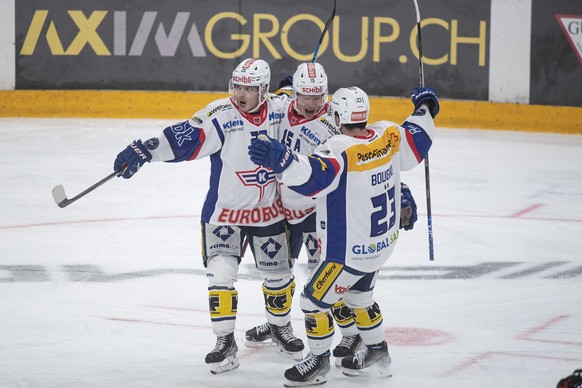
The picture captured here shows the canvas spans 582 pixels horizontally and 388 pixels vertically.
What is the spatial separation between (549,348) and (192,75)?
6595 mm

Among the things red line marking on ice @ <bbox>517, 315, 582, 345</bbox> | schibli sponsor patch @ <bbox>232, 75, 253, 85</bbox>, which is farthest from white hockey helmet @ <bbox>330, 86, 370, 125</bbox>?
red line marking on ice @ <bbox>517, 315, 582, 345</bbox>

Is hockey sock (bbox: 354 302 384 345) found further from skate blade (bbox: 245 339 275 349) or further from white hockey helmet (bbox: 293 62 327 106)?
white hockey helmet (bbox: 293 62 327 106)

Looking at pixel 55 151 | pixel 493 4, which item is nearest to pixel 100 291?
pixel 55 151

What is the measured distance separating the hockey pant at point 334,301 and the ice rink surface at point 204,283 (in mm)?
181

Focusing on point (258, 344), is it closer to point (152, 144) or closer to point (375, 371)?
point (375, 371)

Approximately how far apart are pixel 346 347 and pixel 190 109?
20.8ft

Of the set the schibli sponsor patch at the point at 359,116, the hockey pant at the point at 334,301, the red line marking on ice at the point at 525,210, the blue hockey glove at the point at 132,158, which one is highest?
the schibli sponsor patch at the point at 359,116

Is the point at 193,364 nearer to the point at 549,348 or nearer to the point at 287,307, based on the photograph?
the point at 287,307

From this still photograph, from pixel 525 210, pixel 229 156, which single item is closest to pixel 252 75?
pixel 229 156

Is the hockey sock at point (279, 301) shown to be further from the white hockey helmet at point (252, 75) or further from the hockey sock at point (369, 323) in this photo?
the white hockey helmet at point (252, 75)

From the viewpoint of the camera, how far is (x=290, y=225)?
4.32 metres

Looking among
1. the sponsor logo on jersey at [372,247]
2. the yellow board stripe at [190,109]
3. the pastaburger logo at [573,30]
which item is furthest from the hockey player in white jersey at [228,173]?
the pastaburger logo at [573,30]

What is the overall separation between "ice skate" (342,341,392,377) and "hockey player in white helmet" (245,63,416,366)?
4.6 inches

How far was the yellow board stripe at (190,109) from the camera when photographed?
1017 cm
